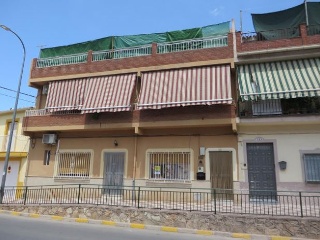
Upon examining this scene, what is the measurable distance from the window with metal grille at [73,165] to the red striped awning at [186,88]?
516 cm

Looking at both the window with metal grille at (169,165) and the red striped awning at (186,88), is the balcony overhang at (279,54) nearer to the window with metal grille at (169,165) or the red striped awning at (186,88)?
the red striped awning at (186,88)

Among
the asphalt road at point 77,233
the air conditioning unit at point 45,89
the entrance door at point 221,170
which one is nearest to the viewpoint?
the asphalt road at point 77,233

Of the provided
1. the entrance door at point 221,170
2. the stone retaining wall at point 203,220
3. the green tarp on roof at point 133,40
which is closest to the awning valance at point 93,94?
the green tarp on roof at point 133,40

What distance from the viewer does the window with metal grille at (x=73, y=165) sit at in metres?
16.8

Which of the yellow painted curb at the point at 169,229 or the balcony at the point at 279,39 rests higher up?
the balcony at the point at 279,39

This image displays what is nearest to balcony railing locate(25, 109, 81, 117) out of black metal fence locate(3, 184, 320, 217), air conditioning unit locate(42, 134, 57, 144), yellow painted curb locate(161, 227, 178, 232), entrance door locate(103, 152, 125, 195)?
air conditioning unit locate(42, 134, 57, 144)

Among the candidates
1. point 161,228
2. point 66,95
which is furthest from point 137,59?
point 161,228

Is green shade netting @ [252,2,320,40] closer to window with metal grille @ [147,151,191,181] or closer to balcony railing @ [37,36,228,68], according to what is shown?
balcony railing @ [37,36,228,68]

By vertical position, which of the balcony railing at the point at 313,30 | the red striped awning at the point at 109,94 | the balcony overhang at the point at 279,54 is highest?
the balcony railing at the point at 313,30

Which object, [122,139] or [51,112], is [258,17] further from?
[51,112]

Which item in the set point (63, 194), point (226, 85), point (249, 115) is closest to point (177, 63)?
point (226, 85)

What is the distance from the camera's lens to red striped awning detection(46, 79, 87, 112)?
1680cm

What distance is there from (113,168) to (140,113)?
374 cm

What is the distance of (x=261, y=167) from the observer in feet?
45.5
